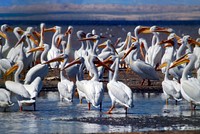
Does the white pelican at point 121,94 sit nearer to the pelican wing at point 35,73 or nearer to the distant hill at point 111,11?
the pelican wing at point 35,73

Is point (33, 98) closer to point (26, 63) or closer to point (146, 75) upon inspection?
point (146, 75)

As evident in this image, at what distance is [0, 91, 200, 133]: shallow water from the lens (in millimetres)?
11875

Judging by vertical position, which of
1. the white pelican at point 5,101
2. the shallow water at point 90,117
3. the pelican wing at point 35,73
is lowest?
the shallow water at point 90,117

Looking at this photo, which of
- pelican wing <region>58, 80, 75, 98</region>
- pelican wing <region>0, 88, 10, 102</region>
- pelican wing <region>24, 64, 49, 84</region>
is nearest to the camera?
pelican wing <region>0, 88, 10, 102</region>

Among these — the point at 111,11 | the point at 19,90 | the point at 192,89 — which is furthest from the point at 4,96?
the point at 111,11

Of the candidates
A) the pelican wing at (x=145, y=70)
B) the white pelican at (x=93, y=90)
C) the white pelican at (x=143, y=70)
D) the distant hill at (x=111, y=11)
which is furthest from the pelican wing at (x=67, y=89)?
the distant hill at (x=111, y=11)

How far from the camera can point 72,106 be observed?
47.6ft

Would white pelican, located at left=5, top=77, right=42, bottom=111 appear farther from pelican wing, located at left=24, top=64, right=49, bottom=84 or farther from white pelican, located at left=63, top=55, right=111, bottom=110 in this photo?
pelican wing, located at left=24, top=64, right=49, bottom=84

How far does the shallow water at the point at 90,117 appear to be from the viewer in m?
11.9

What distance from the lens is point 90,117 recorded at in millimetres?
12992

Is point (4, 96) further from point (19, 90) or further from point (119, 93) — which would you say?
point (119, 93)

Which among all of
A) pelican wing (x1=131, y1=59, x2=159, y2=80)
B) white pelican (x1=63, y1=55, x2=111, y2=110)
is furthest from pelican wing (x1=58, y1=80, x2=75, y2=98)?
pelican wing (x1=131, y1=59, x2=159, y2=80)

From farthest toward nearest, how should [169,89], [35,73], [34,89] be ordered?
[35,73]
[169,89]
[34,89]

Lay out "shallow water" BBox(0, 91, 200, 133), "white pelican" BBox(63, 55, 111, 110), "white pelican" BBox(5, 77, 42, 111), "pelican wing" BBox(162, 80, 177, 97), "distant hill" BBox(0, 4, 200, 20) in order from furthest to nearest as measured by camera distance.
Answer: "distant hill" BBox(0, 4, 200, 20) → "pelican wing" BBox(162, 80, 177, 97) → "white pelican" BBox(5, 77, 42, 111) → "white pelican" BBox(63, 55, 111, 110) → "shallow water" BBox(0, 91, 200, 133)
